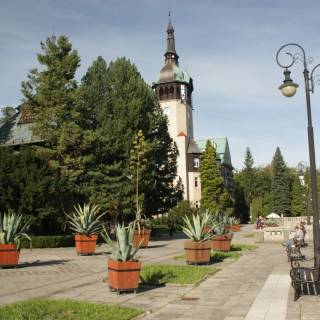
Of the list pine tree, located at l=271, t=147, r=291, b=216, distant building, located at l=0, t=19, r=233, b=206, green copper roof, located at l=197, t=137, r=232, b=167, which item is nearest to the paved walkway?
distant building, located at l=0, t=19, r=233, b=206

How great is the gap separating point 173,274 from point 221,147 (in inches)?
3567

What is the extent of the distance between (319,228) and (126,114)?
24336 millimetres

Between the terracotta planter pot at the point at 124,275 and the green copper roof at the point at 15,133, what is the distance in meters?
32.1

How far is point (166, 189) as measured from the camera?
40.5m

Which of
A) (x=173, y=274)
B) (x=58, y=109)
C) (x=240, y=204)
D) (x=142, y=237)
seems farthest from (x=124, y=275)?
(x=240, y=204)

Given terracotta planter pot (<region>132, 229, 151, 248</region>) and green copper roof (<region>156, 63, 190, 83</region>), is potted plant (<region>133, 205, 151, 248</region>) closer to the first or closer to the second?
terracotta planter pot (<region>132, 229, 151, 248</region>)

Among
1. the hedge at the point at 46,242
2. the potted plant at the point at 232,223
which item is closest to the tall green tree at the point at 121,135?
the hedge at the point at 46,242

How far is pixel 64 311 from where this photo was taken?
28.5 ft

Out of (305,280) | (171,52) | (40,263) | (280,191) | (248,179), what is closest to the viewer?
(305,280)

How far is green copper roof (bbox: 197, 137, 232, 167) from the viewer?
10062cm

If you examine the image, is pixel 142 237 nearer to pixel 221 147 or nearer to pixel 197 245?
pixel 197 245

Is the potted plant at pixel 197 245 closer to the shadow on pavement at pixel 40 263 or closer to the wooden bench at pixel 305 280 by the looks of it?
the shadow on pavement at pixel 40 263

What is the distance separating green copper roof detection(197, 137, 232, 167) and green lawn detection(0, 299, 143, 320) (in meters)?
90.7

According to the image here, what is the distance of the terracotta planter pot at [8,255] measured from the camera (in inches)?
626
